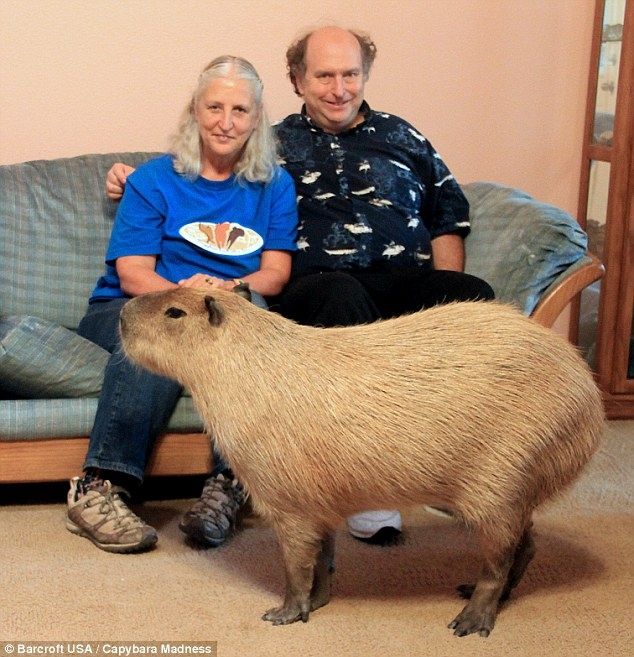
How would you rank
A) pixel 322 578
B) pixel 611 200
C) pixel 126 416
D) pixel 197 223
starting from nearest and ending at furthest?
pixel 322 578
pixel 126 416
pixel 197 223
pixel 611 200

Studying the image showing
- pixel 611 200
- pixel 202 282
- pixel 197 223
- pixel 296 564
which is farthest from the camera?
pixel 611 200

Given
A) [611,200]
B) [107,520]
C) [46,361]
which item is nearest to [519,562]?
[107,520]

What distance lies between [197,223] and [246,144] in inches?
10.4

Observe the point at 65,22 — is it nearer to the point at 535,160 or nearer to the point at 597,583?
the point at 535,160

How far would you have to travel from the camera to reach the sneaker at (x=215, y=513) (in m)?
2.48

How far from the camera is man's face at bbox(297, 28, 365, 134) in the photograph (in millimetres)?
2850

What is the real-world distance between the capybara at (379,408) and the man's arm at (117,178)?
38.7 inches

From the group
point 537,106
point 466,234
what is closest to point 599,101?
point 537,106

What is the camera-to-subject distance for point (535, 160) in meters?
3.83

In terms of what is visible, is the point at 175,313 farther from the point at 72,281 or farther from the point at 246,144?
the point at 72,281

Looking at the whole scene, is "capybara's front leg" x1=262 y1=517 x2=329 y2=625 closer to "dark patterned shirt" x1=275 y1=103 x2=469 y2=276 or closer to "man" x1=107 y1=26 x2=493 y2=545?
"man" x1=107 y1=26 x2=493 y2=545

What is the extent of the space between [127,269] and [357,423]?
972 mm

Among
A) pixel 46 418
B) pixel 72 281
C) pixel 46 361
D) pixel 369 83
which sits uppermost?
pixel 369 83

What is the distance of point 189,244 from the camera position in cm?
273
